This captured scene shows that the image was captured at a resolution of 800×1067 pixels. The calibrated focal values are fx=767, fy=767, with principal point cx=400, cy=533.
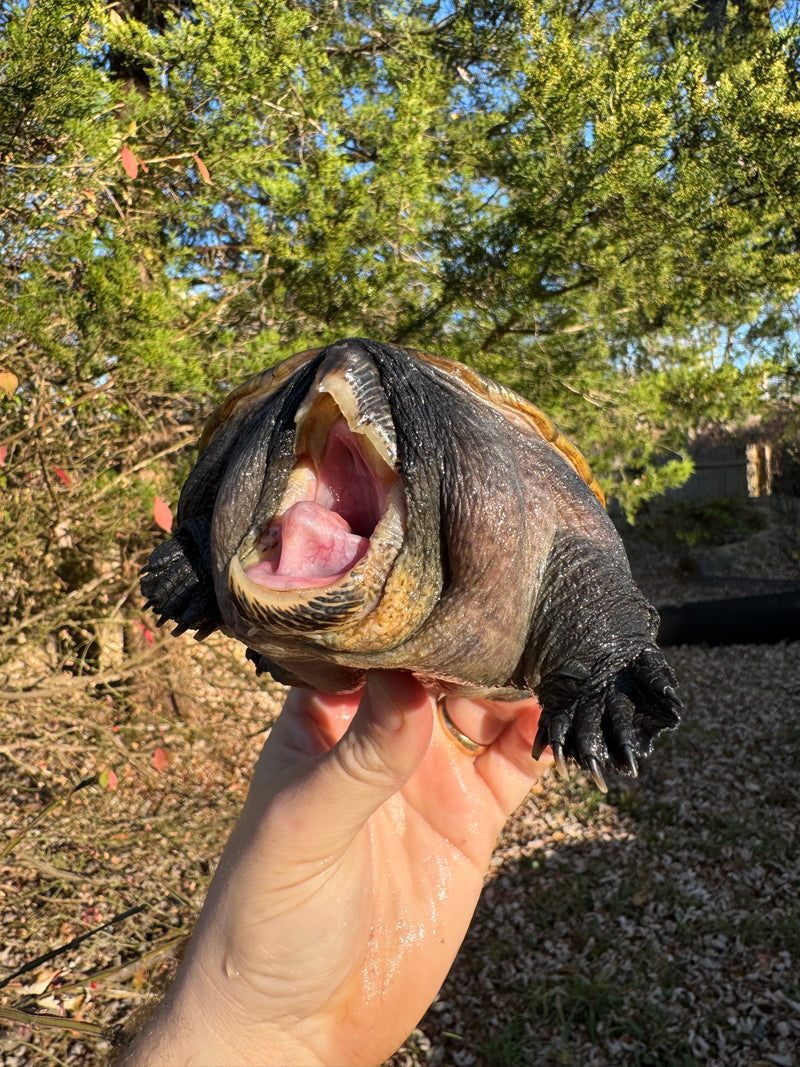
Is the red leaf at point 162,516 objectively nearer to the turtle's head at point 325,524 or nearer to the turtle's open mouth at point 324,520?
the turtle's head at point 325,524

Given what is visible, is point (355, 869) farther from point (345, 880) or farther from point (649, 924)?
point (649, 924)

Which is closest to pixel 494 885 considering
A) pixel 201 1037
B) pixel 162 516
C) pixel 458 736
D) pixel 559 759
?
pixel 458 736

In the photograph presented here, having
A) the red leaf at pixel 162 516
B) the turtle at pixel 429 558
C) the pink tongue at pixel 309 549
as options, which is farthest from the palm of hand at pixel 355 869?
the red leaf at pixel 162 516

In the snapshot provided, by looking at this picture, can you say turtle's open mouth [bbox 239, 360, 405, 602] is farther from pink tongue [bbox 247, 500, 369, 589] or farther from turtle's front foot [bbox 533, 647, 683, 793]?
turtle's front foot [bbox 533, 647, 683, 793]

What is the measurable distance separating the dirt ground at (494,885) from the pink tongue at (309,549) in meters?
1.63

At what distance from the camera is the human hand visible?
5.84 ft

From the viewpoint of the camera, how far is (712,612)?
10.3 metres

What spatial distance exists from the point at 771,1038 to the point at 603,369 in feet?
13.4

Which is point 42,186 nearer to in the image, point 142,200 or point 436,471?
point 142,200

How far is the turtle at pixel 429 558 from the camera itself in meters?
1.57

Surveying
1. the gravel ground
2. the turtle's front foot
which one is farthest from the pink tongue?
the gravel ground

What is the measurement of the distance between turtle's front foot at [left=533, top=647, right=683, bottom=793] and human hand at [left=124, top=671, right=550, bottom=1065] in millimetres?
298

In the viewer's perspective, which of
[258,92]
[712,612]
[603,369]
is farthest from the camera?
[712,612]

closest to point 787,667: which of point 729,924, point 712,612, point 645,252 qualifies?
point 712,612
